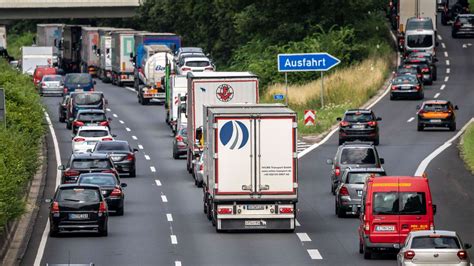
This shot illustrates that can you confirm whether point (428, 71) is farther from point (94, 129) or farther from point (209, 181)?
point (209, 181)

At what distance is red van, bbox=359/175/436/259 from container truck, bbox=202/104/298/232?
18.0ft

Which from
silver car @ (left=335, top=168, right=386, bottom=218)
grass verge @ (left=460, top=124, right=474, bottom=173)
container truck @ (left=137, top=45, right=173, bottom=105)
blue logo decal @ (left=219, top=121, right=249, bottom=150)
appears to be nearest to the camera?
blue logo decal @ (left=219, top=121, right=249, bottom=150)

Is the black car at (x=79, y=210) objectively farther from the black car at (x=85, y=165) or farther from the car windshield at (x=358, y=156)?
the car windshield at (x=358, y=156)

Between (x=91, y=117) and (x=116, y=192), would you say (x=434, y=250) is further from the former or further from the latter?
(x=91, y=117)

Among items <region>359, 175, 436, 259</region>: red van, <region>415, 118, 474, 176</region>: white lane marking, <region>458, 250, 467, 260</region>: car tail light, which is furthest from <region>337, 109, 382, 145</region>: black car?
<region>458, 250, 467, 260</region>: car tail light

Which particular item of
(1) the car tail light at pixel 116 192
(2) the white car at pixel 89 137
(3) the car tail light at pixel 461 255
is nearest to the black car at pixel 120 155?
(2) the white car at pixel 89 137

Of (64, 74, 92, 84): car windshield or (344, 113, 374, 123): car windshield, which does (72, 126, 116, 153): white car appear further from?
(64, 74, 92, 84): car windshield

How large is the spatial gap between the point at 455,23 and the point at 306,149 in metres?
54.8

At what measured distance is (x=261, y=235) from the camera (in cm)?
4150

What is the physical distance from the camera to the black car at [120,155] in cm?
5781

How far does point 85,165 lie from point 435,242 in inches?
865

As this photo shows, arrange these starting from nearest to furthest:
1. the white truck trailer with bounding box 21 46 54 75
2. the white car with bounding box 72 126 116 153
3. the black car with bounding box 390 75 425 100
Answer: the white car with bounding box 72 126 116 153 → the black car with bounding box 390 75 425 100 → the white truck trailer with bounding box 21 46 54 75

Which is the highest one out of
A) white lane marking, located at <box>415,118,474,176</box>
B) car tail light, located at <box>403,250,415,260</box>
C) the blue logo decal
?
the blue logo decal

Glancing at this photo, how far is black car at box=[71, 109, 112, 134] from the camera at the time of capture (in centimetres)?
7156
